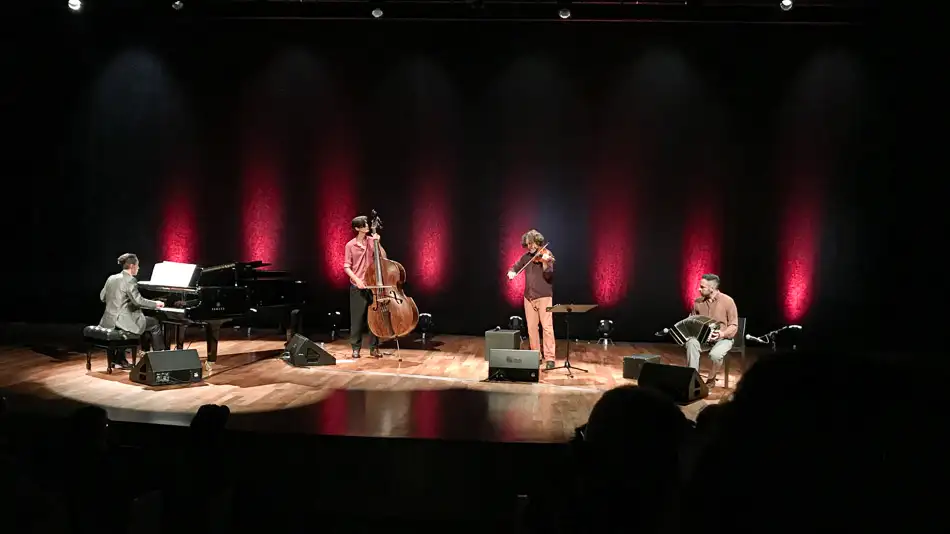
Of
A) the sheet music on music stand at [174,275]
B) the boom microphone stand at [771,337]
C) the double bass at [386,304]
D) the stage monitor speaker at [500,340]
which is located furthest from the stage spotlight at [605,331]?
the sheet music on music stand at [174,275]

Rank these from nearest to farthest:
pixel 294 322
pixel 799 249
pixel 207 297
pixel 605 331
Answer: pixel 207 297 < pixel 294 322 < pixel 605 331 < pixel 799 249

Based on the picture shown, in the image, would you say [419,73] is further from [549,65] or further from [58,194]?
[58,194]

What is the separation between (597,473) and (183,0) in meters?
10.5

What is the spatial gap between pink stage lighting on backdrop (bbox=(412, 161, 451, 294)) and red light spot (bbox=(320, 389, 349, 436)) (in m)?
4.13

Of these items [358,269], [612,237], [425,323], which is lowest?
[425,323]

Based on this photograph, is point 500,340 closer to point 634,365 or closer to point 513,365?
point 513,365

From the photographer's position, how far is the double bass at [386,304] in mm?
8039

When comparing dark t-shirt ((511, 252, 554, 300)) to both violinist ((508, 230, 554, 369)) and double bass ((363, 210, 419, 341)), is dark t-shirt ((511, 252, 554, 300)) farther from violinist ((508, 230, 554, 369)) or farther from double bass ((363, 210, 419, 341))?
double bass ((363, 210, 419, 341))

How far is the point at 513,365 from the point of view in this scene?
6934 mm

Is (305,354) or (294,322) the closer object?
(305,354)

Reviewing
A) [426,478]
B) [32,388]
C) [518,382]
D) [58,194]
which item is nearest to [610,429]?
[426,478]

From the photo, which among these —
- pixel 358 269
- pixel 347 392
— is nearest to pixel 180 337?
pixel 358 269

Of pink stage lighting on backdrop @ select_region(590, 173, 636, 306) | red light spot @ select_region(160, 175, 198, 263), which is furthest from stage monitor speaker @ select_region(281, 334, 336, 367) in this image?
pink stage lighting on backdrop @ select_region(590, 173, 636, 306)

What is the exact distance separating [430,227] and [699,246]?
3.85 meters
